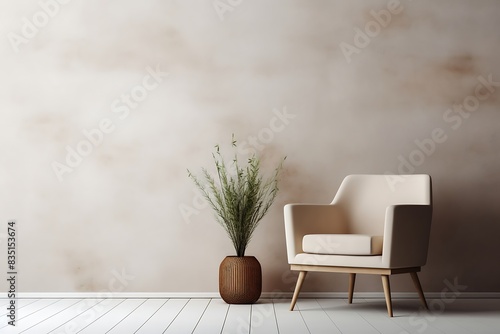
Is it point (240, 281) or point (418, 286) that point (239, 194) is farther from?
point (418, 286)

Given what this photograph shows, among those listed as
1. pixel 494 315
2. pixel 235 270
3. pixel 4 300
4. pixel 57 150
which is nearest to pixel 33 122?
pixel 57 150

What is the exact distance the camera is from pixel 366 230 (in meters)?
4.79

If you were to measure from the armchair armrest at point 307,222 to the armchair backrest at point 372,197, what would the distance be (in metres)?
0.08

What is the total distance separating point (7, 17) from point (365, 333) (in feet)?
11.9

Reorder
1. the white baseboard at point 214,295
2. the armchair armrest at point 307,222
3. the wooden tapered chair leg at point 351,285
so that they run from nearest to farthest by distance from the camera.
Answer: the armchair armrest at point 307,222, the wooden tapered chair leg at point 351,285, the white baseboard at point 214,295

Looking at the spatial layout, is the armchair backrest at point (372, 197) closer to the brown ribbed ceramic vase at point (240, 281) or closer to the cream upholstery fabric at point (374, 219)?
the cream upholstery fabric at point (374, 219)

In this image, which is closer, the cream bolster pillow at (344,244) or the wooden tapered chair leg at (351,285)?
the cream bolster pillow at (344,244)

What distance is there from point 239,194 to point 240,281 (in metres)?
0.61

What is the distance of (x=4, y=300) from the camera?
5.04 metres

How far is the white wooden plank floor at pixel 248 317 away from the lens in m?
3.68

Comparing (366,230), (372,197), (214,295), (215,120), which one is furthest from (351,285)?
(215,120)

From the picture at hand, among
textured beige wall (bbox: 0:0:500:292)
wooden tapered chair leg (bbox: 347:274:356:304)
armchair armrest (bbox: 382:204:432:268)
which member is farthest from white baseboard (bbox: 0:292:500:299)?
armchair armrest (bbox: 382:204:432:268)

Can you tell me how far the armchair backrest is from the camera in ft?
15.4

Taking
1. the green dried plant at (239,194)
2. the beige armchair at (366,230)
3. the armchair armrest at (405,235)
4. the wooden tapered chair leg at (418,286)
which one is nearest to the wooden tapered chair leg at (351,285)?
the beige armchair at (366,230)
